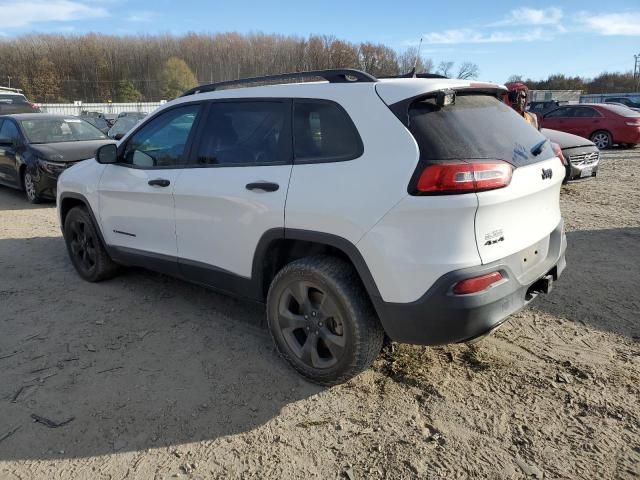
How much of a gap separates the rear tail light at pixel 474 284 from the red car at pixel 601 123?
1568 centimetres

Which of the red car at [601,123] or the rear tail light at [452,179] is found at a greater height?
the rear tail light at [452,179]

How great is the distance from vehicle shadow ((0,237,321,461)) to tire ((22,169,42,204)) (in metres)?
4.47

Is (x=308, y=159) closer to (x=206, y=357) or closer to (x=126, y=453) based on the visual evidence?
(x=206, y=357)

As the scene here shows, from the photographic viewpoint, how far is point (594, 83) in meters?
67.8

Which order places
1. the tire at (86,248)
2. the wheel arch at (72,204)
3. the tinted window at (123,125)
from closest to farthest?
1. the wheel arch at (72,204)
2. the tire at (86,248)
3. the tinted window at (123,125)

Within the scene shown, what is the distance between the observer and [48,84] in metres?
75.9

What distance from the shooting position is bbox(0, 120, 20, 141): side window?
30.2 feet

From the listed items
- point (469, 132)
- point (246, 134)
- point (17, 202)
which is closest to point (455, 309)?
point (469, 132)

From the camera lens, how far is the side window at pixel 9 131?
30.2ft

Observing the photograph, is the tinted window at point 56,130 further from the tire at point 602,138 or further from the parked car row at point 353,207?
the tire at point 602,138

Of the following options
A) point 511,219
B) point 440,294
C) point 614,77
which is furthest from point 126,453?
point 614,77

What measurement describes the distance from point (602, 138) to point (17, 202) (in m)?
16.6

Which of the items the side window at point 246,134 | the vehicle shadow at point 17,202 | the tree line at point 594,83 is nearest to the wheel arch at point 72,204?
the side window at point 246,134

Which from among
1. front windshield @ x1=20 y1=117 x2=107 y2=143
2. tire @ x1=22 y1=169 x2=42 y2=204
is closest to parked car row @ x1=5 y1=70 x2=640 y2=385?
tire @ x1=22 y1=169 x2=42 y2=204
